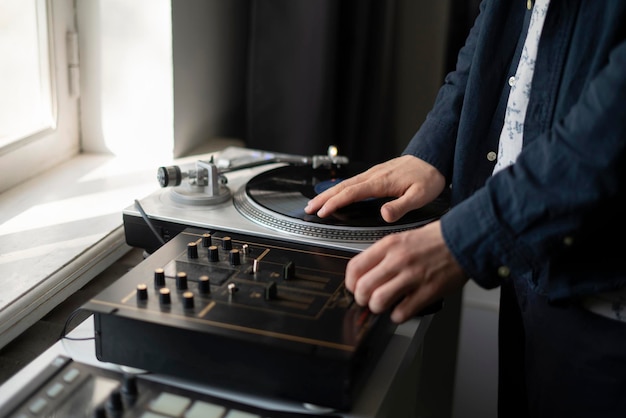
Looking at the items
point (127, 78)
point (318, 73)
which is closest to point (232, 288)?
point (127, 78)

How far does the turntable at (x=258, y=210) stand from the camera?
1.13m

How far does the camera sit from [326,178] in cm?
135

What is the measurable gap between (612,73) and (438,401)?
40.2 inches

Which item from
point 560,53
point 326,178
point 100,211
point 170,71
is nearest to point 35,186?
point 100,211

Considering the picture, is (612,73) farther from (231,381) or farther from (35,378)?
(35,378)

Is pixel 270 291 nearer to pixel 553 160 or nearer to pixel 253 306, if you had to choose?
pixel 253 306

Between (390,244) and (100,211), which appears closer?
(390,244)

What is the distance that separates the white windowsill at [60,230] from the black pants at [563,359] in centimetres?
66

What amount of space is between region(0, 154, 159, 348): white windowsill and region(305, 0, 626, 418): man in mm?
362

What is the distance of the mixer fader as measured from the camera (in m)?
0.82

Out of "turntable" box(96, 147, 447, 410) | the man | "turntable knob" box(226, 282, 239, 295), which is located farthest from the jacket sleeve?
"turntable knob" box(226, 282, 239, 295)

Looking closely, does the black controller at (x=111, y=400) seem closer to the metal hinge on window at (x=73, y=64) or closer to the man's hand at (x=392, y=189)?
the man's hand at (x=392, y=189)

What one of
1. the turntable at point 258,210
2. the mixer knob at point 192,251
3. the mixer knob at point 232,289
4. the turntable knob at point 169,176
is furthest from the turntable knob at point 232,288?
the turntable knob at point 169,176

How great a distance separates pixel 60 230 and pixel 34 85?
418mm
